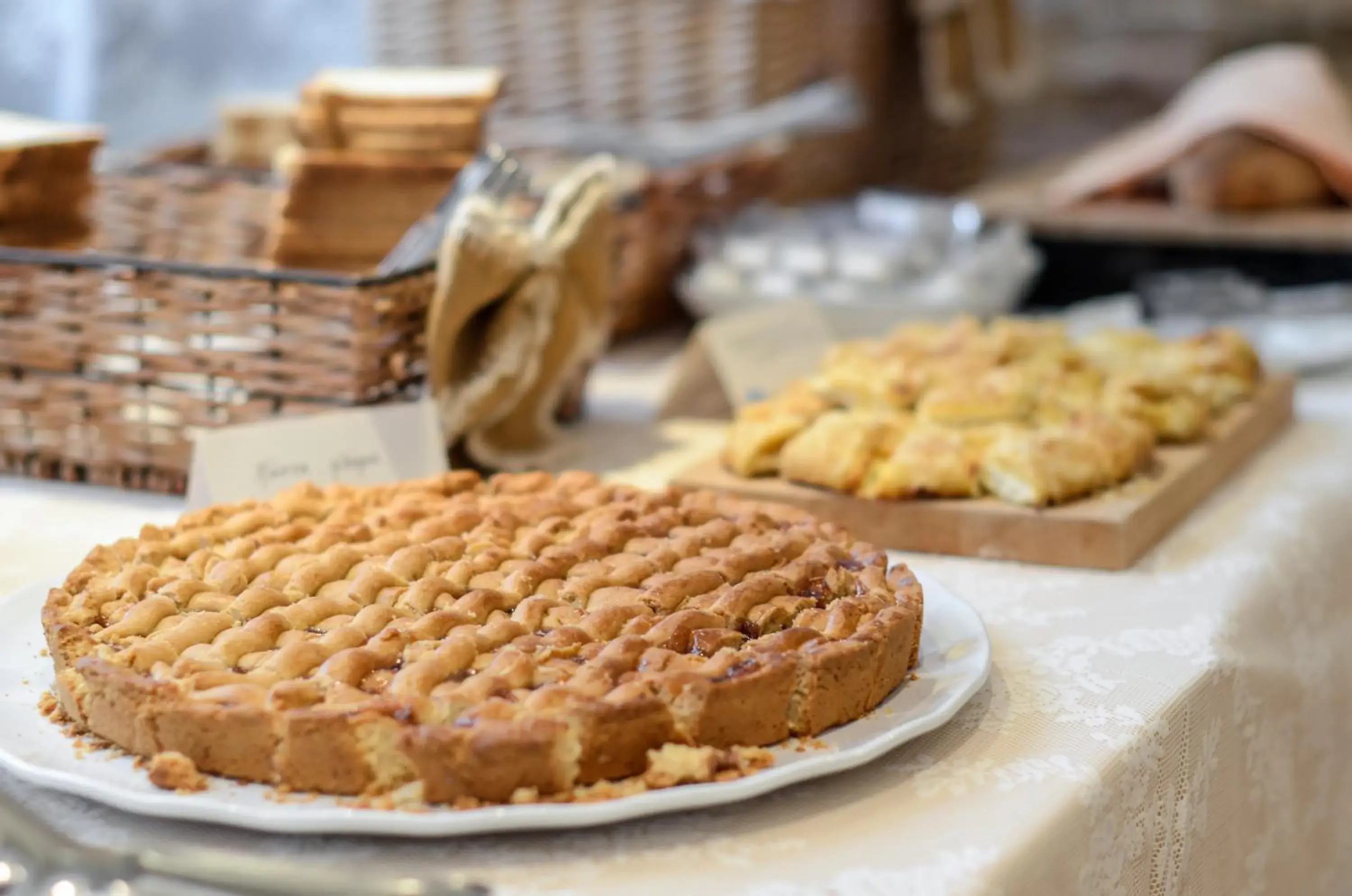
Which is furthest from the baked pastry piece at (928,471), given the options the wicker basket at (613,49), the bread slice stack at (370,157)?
the wicker basket at (613,49)

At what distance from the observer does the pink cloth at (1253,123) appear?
1877mm

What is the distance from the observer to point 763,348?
1450 millimetres

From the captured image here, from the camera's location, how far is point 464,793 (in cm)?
67

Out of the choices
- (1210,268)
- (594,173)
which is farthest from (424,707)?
(1210,268)

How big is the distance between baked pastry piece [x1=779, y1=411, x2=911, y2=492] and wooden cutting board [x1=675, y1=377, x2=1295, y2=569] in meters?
0.01

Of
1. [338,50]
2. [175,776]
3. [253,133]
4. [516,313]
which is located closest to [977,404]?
[516,313]

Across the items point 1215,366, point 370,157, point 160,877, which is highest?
point 370,157

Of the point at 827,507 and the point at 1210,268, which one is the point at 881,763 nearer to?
the point at 827,507

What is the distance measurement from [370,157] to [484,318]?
24 cm

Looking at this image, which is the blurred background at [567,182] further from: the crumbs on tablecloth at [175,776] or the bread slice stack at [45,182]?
the crumbs on tablecloth at [175,776]

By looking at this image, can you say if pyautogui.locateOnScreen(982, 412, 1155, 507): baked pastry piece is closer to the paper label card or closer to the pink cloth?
the paper label card

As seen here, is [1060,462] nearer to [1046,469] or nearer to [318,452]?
[1046,469]

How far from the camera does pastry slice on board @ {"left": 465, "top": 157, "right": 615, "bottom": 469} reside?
4.24 feet

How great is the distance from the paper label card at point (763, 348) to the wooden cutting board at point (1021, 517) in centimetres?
20
